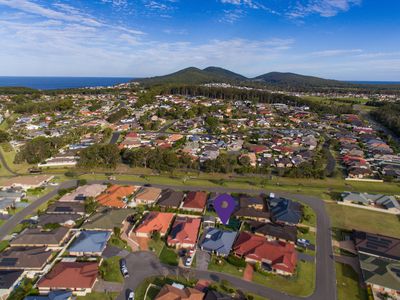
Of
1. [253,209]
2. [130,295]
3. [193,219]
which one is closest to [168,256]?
[130,295]

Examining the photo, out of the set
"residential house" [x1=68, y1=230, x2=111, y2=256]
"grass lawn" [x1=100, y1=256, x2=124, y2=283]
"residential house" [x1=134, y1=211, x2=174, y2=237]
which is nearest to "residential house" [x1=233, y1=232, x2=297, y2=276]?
"residential house" [x1=134, y1=211, x2=174, y2=237]

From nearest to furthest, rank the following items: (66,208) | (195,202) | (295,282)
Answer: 1. (295,282)
2. (66,208)
3. (195,202)

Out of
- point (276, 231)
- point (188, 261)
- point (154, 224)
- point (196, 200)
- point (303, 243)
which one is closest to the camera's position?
point (188, 261)

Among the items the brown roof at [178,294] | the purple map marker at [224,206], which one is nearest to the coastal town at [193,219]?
the brown roof at [178,294]

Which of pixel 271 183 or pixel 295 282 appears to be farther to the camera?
pixel 271 183

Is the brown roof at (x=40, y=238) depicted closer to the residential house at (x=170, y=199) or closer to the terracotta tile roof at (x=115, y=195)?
Answer: the terracotta tile roof at (x=115, y=195)

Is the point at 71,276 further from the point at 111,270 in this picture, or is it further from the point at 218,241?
the point at 218,241
